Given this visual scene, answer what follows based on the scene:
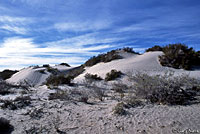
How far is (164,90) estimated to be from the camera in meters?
4.73

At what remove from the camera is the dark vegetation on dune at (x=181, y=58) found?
10805 millimetres

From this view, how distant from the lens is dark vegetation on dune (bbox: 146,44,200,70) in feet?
35.4

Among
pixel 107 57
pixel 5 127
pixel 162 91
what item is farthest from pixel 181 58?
pixel 5 127

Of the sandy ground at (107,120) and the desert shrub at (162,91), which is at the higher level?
the desert shrub at (162,91)

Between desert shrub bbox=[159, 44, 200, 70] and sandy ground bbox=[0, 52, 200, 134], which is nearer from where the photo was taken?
sandy ground bbox=[0, 52, 200, 134]

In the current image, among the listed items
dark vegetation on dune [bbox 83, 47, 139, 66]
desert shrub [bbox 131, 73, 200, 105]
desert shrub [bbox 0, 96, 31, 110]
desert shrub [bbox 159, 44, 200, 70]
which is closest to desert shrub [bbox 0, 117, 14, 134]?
desert shrub [bbox 0, 96, 31, 110]

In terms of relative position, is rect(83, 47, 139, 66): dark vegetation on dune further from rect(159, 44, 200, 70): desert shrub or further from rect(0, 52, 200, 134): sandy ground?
rect(0, 52, 200, 134): sandy ground

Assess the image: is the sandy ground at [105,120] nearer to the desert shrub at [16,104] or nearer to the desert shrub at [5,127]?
the desert shrub at [5,127]

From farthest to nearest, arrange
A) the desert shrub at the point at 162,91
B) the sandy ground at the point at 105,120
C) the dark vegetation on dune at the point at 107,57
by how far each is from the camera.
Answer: the dark vegetation on dune at the point at 107,57, the desert shrub at the point at 162,91, the sandy ground at the point at 105,120

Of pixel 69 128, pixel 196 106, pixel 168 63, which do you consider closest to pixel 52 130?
pixel 69 128

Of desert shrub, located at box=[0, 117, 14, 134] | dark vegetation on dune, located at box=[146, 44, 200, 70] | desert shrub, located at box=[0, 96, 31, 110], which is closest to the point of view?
desert shrub, located at box=[0, 117, 14, 134]

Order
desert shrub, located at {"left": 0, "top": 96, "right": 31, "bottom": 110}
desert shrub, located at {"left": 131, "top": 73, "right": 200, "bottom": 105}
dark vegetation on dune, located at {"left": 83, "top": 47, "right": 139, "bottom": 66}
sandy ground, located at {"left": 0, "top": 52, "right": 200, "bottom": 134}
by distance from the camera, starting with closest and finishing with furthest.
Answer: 1. sandy ground, located at {"left": 0, "top": 52, "right": 200, "bottom": 134}
2. desert shrub, located at {"left": 131, "top": 73, "right": 200, "bottom": 105}
3. desert shrub, located at {"left": 0, "top": 96, "right": 31, "bottom": 110}
4. dark vegetation on dune, located at {"left": 83, "top": 47, "right": 139, "bottom": 66}

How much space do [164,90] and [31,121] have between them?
14.0 ft

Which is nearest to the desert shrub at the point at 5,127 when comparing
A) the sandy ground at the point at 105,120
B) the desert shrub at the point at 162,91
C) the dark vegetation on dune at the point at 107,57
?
the sandy ground at the point at 105,120
